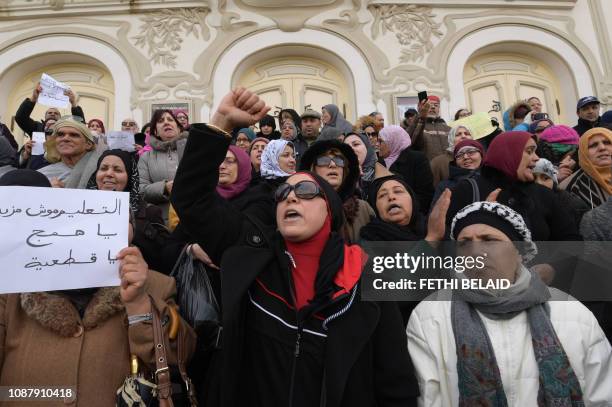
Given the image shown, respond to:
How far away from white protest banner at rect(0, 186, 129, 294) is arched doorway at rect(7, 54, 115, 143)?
8407mm

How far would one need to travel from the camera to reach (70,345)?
167 cm

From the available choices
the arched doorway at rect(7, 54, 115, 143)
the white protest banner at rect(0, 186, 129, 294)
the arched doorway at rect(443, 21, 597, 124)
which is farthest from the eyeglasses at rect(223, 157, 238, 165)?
the arched doorway at rect(7, 54, 115, 143)

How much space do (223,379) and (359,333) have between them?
510mm

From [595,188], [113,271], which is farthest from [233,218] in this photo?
[595,188]

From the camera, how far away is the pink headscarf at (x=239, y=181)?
2.75m

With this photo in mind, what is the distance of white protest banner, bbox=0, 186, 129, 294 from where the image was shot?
159 centimetres

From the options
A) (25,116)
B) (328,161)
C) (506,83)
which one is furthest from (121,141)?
(506,83)

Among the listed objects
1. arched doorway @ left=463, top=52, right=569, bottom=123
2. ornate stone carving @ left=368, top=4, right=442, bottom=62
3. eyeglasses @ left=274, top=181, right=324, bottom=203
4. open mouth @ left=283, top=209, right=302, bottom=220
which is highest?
ornate stone carving @ left=368, top=4, right=442, bottom=62

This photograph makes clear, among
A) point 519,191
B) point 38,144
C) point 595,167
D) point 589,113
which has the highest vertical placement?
point 589,113

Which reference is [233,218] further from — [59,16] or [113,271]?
[59,16]

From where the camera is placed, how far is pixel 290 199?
174cm

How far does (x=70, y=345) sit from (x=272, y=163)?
169 cm

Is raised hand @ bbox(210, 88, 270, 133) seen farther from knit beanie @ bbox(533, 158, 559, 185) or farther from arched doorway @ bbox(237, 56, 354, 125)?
arched doorway @ bbox(237, 56, 354, 125)

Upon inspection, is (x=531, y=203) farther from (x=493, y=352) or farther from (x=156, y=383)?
(x=156, y=383)
